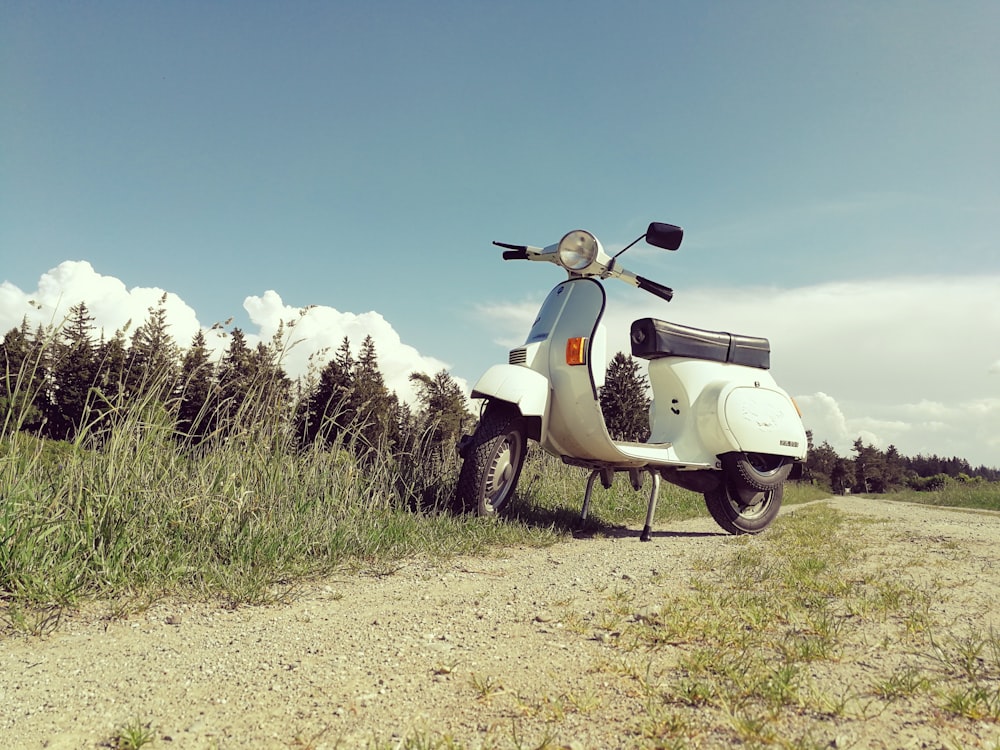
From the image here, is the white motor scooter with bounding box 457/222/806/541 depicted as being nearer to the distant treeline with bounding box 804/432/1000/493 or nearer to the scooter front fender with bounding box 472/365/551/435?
the scooter front fender with bounding box 472/365/551/435

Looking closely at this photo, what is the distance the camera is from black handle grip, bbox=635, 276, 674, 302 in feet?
15.8

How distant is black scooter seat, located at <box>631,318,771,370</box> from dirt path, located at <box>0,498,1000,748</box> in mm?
2498

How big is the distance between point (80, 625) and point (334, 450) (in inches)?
75.9

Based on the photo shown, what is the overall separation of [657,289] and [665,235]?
540 mm

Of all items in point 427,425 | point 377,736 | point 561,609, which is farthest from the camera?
point 427,425

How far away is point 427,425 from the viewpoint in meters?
5.20

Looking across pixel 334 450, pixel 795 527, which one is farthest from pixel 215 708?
pixel 795 527

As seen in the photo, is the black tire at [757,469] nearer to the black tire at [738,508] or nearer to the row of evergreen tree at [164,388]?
the black tire at [738,508]

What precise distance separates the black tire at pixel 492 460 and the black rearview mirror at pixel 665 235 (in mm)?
1492

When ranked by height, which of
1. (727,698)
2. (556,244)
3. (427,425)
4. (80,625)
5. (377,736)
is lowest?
(80,625)

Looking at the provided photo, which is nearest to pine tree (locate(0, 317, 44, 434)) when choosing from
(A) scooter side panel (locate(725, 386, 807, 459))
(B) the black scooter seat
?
(B) the black scooter seat

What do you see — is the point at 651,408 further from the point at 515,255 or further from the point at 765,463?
the point at 515,255

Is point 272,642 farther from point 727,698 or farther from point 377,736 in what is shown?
point 727,698

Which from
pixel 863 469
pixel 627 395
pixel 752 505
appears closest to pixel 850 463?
pixel 863 469
